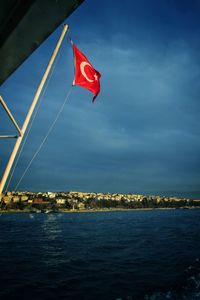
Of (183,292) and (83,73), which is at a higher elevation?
(83,73)

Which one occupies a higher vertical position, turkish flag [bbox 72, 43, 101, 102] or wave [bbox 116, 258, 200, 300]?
turkish flag [bbox 72, 43, 101, 102]

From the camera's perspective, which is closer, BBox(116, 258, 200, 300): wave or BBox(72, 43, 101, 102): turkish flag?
BBox(72, 43, 101, 102): turkish flag

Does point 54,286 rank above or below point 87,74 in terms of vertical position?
below

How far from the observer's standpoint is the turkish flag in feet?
20.9

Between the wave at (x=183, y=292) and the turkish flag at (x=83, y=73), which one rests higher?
the turkish flag at (x=83, y=73)

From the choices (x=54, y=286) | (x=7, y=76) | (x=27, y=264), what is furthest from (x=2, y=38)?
(x=27, y=264)

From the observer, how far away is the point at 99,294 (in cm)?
1207

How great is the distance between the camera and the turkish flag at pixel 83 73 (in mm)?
6367

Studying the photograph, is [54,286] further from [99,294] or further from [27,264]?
[27,264]

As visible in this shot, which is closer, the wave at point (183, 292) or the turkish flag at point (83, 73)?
the turkish flag at point (83, 73)

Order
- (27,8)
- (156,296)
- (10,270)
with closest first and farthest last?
(27,8) < (156,296) < (10,270)

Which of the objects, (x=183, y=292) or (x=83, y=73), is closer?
(x=83, y=73)

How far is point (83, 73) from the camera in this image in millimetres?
6465

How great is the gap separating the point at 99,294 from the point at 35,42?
43.7 feet
